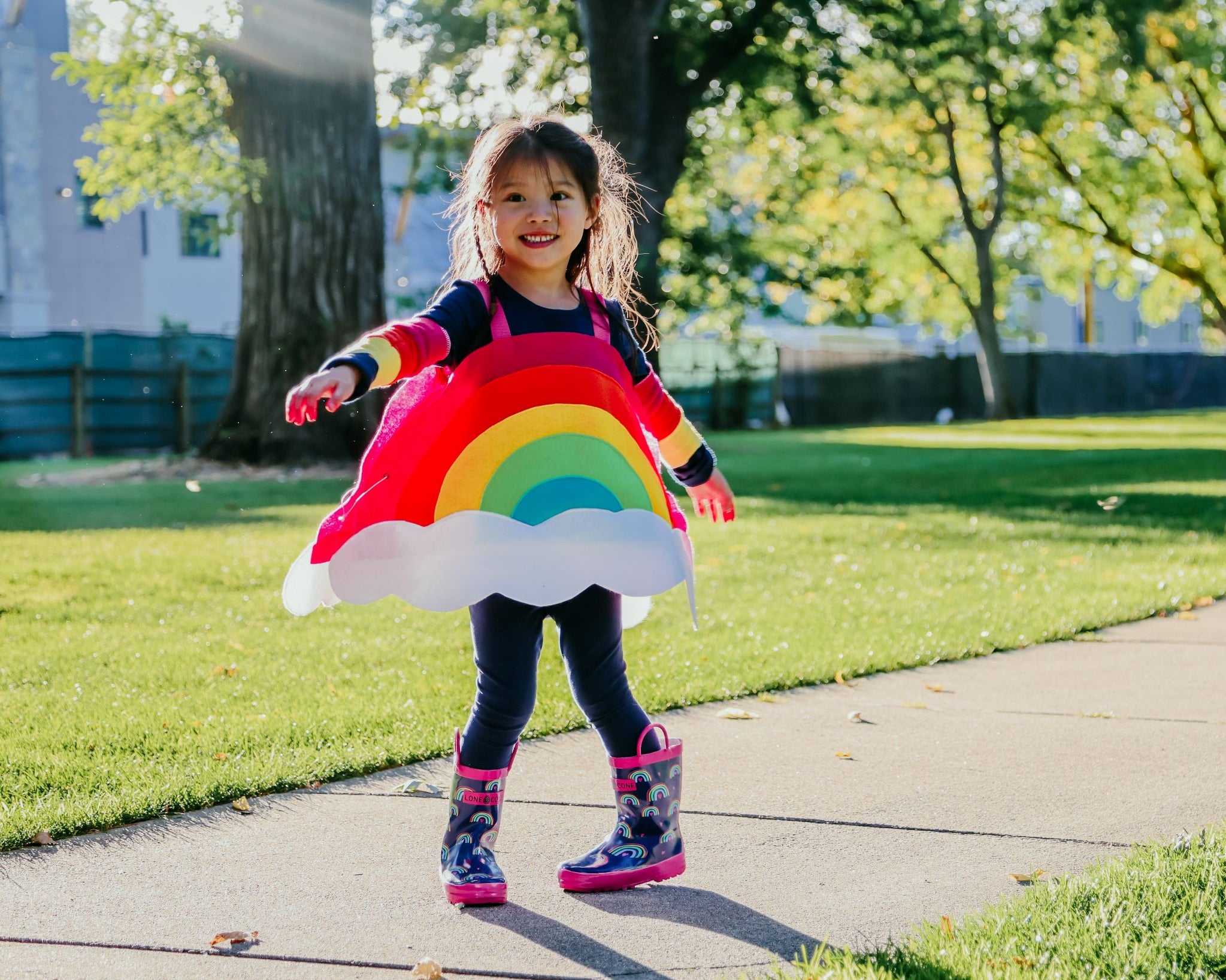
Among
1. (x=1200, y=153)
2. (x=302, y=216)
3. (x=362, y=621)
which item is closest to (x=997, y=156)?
(x=1200, y=153)

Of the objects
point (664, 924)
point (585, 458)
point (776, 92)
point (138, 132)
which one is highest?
point (776, 92)

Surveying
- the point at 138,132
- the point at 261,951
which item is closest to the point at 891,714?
the point at 261,951

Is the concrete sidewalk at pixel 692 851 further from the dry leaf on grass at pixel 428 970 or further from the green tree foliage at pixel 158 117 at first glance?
the green tree foliage at pixel 158 117

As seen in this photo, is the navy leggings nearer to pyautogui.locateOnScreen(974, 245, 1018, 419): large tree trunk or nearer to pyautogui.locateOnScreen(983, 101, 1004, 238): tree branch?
pyautogui.locateOnScreen(983, 101, 1004, 238): tree branch

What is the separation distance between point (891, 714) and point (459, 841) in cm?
196

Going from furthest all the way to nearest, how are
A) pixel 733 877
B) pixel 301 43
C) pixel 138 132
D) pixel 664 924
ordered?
pixel 138 132 → pixel 301 43 → pixel 733 877 → pixel 664 924

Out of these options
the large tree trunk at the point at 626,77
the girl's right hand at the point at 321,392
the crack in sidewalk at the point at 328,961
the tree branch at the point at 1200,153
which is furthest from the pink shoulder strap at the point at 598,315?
the tree branch at the point at 1200,153

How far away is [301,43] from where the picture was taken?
1350 centimetres

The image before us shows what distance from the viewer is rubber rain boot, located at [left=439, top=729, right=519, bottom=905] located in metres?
2.84

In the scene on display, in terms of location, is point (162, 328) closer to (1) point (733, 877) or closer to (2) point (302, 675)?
(2) point (302, 675)

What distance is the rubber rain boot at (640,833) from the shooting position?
2.96 meters

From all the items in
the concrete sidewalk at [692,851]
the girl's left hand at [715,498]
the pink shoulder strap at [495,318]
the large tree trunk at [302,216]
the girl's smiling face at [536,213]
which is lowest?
the concrete sidewalk at [692,851]

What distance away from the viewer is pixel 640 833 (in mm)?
3002

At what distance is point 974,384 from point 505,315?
3555cm
